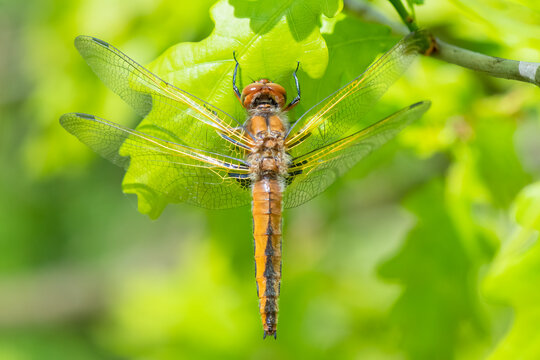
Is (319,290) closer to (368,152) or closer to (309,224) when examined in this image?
(309,224)

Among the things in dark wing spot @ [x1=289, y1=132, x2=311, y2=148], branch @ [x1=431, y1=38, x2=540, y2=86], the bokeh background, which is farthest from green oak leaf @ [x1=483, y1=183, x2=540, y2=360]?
dark wing spot @ [x1=289, y1=132, x2=311, y2=148]

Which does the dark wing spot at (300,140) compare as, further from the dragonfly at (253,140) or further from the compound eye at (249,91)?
the compound eye at (249,91)

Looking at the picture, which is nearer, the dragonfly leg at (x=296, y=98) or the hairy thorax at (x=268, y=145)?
the dragonfly leg at (x=296, y=98)


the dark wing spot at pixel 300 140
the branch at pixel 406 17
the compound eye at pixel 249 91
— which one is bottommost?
the dark wing spot at pixel 300 140

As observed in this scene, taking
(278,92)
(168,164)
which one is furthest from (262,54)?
(168,164)

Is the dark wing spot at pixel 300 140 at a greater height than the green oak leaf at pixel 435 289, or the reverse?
the dark wing spot at pixel 300 140

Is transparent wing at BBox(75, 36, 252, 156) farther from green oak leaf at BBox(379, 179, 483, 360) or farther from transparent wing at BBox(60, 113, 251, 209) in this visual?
green oak leaf at BBox(379, 179, 483, 360)

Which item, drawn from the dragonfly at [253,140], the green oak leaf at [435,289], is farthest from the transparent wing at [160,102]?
the green oak leaf at [435,289]
